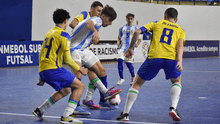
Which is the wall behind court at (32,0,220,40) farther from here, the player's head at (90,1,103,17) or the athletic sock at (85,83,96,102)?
the athletic sock at (85,83,96,102)

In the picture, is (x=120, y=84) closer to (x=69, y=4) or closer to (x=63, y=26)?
(x=63, y=26)

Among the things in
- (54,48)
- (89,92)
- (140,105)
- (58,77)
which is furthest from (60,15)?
(140,105)

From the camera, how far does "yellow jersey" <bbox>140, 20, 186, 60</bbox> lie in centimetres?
494

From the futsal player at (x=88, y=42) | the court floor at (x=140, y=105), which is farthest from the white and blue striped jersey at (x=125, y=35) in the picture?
the futsal player at (x=88, y=42)

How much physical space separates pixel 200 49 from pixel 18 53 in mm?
14108

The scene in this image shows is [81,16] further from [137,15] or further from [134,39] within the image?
[137,15]

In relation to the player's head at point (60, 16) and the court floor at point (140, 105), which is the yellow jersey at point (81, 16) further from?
the court floor at point (140, 105)

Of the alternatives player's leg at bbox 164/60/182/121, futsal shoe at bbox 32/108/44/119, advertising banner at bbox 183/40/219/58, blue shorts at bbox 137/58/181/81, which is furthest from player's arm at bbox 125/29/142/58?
advertising banner at bbox 183/40/219/58

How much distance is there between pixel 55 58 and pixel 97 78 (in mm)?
1288

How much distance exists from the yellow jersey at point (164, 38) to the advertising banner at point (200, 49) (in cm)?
1776

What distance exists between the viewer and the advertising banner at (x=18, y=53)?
44.8 feet

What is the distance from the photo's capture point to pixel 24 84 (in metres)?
9.27

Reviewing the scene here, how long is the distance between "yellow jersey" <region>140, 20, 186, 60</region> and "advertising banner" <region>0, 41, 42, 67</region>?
1002 cm

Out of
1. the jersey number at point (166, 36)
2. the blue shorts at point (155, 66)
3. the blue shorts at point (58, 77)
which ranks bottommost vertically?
the blue shorts at point (58, 77)
